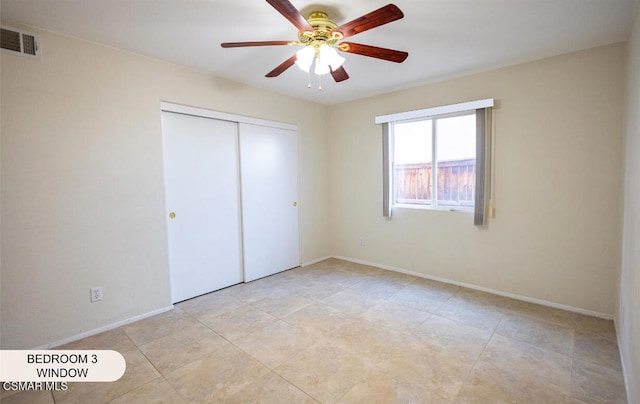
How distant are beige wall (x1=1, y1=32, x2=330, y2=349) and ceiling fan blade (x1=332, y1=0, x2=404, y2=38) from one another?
6.71 ft

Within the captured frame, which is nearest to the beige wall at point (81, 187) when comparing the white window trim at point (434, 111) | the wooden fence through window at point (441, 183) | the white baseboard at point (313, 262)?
the white baseboard at point (313, 262)

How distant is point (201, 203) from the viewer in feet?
10.8

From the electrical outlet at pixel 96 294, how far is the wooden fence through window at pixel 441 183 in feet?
11.5

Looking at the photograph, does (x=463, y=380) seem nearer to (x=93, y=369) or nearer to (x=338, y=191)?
(x=93, y=369)

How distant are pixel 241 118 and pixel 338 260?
263 cm

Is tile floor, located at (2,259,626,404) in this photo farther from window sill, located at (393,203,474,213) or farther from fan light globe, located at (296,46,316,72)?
fan light globe, located at (296,46,316,72)

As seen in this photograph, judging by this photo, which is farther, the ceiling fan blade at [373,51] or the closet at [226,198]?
the closet at [226,198]

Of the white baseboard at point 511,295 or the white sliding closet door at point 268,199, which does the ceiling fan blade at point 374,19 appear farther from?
the white baseboard at point 511,295

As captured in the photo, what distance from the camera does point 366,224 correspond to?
14.3ft

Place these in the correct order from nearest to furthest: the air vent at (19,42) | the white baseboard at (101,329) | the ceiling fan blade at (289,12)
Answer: the ceiling fan blade at (289,12), the air vent at (19,42), the white baseboard at (101,329)

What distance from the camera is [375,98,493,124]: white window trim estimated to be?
3.15 meters

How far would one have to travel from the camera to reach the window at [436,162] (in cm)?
339

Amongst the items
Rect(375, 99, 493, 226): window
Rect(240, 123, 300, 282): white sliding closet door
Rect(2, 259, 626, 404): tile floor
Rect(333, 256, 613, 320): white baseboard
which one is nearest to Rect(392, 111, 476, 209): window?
Rect(375, 99, 493, 226): window
